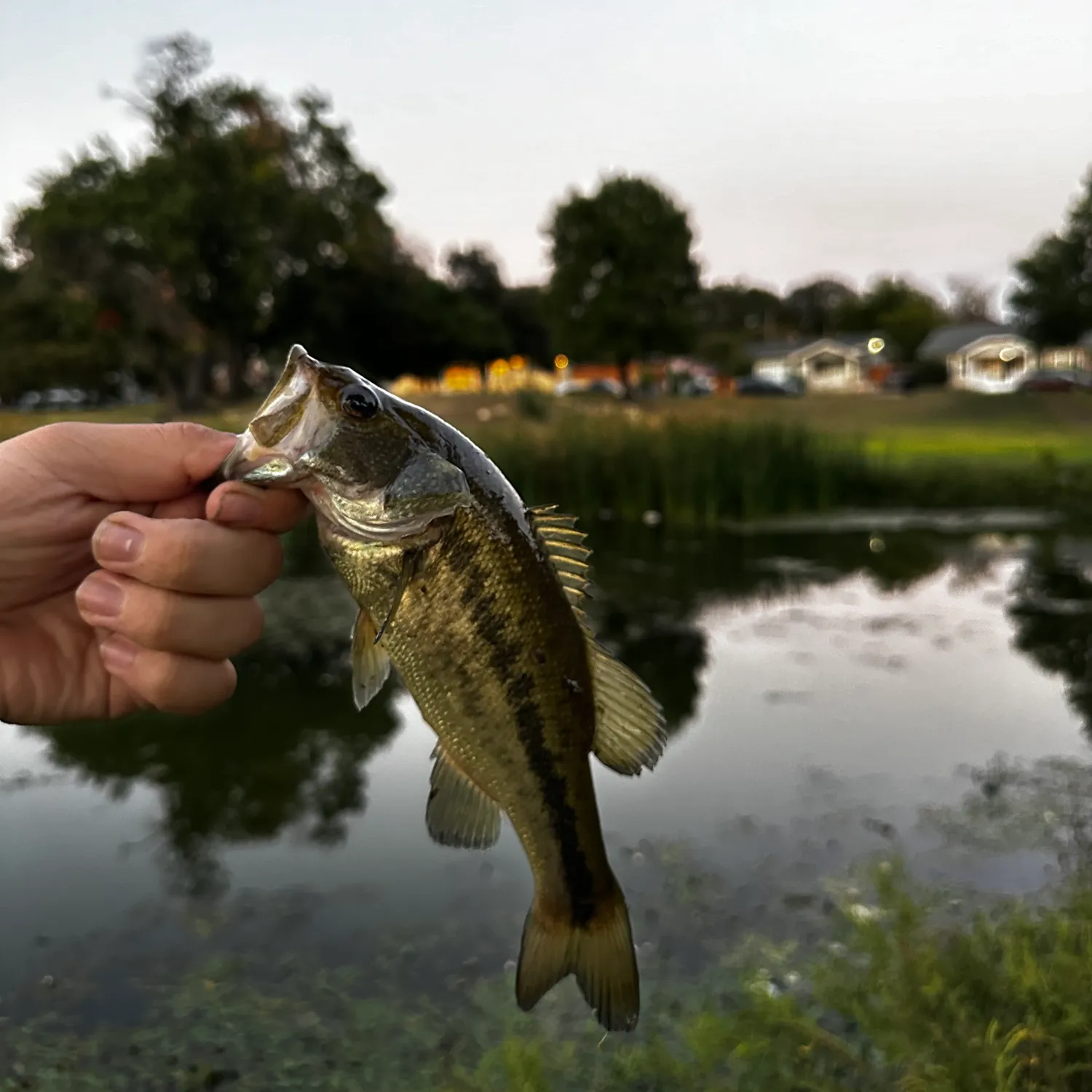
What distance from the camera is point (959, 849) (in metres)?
5.19

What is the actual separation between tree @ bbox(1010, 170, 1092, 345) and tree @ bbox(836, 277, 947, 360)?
3284 centimetres

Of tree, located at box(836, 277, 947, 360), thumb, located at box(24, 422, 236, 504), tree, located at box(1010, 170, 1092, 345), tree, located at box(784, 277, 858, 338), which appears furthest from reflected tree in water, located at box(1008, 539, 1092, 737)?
tree, located at box(784, 277, 858, 338)

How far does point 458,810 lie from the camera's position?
69.1 inches

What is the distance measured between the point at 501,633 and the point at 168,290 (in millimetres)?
36959

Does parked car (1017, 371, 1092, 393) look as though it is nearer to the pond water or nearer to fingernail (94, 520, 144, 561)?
the pond water

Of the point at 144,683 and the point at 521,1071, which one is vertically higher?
the point at 144,683

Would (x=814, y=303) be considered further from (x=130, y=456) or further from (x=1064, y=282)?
(x=130, y=456)

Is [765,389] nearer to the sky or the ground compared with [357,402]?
nearer to the ground

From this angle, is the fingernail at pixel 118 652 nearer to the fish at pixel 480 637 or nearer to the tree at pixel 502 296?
the fish at pixel 480 637

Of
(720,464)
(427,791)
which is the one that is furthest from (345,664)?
(720,464)

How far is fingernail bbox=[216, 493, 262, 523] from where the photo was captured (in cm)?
182

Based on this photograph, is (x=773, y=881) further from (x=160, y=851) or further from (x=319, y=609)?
(x=319, y=609)

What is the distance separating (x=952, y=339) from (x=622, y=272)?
43.0 meters

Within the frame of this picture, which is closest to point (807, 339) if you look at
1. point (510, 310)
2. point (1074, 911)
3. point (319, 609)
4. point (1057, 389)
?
point (510, 310)
